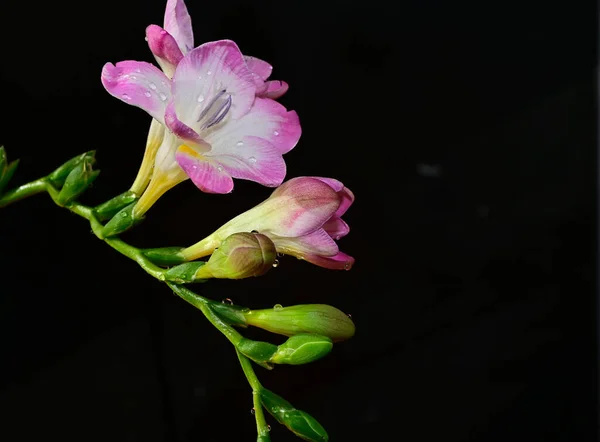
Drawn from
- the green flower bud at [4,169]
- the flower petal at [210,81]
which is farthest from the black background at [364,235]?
the flower petal at [210,81]

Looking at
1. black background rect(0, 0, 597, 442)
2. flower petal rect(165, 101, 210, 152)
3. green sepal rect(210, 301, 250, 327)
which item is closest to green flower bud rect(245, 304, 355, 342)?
green sepal rect(210, 301, 250, 327)

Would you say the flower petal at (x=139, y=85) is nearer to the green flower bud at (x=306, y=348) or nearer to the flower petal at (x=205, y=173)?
the flower petal at (x=205, y=173)

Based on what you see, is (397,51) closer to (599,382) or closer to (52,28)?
(52,28)

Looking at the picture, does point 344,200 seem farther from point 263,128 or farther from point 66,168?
point 66,168

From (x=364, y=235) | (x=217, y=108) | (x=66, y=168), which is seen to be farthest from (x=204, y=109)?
(x=364, y=235)

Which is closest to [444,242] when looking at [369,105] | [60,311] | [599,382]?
[369,105]

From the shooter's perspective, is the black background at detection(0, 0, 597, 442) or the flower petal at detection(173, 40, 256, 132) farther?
the black background at detection(0, 0, 597, 442)

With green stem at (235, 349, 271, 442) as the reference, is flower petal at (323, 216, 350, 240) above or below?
above

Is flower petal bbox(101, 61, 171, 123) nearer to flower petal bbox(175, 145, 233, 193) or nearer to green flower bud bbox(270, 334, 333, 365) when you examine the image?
flower petal bbox(175, 145, 233, 193)
